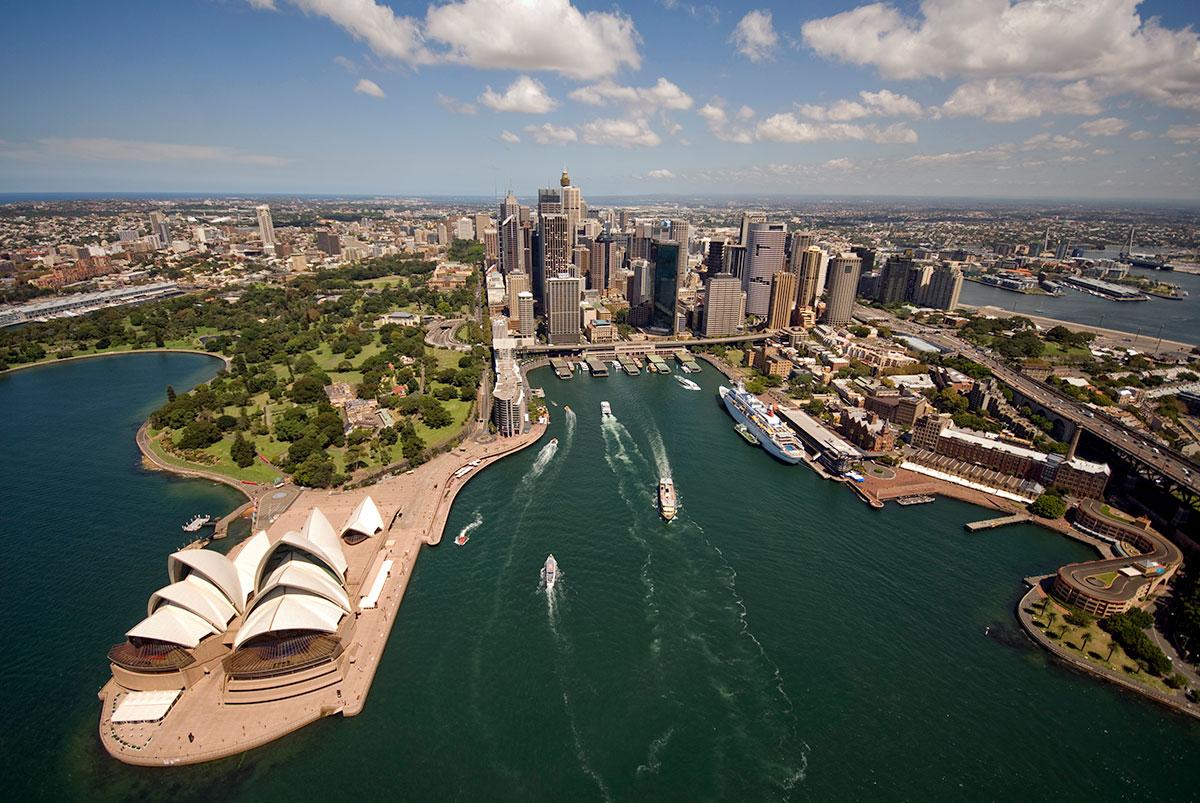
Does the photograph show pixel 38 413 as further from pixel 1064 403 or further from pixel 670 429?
pixel 1064 403

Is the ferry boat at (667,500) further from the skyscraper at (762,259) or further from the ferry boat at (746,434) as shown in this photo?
the skyscraper at (762,259)

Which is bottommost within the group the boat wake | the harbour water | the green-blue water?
the green-blue water

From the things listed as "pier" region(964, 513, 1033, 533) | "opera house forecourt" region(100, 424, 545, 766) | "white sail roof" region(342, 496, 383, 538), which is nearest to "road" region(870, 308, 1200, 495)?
"pier" region(964, 513, 1033, 533)

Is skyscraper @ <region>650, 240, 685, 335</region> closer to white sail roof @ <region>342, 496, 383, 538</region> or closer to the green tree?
the green tree

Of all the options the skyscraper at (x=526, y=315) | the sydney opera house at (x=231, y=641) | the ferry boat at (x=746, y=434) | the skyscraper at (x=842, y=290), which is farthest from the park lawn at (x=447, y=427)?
the skyscraper at (x=842, y=290)

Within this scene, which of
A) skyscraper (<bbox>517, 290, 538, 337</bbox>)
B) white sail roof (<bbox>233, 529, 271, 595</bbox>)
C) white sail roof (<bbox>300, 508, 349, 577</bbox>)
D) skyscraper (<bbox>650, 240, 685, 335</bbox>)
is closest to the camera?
white sail roof (<bbox>233, 529, 271, 595</bbox>)

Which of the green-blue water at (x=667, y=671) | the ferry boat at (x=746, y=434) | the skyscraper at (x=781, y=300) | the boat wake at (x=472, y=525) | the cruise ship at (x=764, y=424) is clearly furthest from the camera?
the skyscraper at (x=781, y=300)
